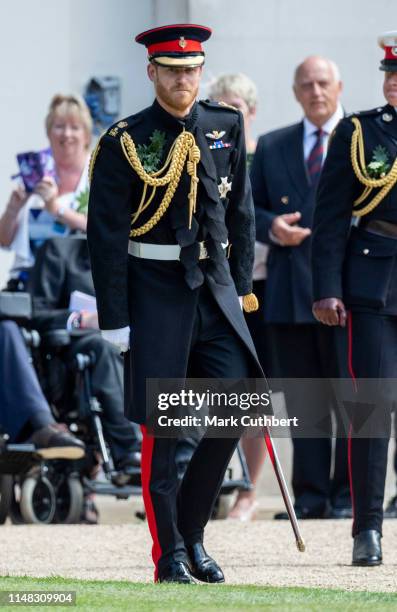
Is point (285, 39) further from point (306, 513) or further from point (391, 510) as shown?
point (306, 513)

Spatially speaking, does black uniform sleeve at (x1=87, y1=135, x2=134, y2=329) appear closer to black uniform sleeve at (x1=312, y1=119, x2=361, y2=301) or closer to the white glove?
the white glove

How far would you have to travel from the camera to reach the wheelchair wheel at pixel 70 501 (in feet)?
29.0

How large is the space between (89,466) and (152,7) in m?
3.86

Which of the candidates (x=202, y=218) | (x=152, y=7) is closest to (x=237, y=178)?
(x=202, y=218)

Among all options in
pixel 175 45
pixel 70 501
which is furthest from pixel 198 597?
pixel 70 501

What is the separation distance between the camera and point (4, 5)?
12.2 metres

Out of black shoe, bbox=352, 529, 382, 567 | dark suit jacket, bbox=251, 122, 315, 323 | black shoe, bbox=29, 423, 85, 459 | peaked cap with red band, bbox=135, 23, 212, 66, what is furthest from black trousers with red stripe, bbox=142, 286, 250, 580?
dark suit jacket, bbox=251, 122, 315, 323

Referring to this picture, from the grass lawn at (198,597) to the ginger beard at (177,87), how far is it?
Result: 1.49 meters

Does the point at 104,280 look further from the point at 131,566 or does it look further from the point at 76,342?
the point at 76,342

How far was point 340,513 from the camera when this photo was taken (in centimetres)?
875

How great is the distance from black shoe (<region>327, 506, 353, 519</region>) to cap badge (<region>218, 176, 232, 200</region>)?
2.88m

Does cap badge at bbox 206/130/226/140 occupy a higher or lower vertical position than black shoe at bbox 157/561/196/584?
higher

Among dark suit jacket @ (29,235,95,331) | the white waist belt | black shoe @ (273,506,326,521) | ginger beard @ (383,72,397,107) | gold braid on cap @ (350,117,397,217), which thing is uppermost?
ginger beard @ (383,72,397,107)

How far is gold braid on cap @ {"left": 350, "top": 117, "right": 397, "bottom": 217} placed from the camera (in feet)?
22.4
